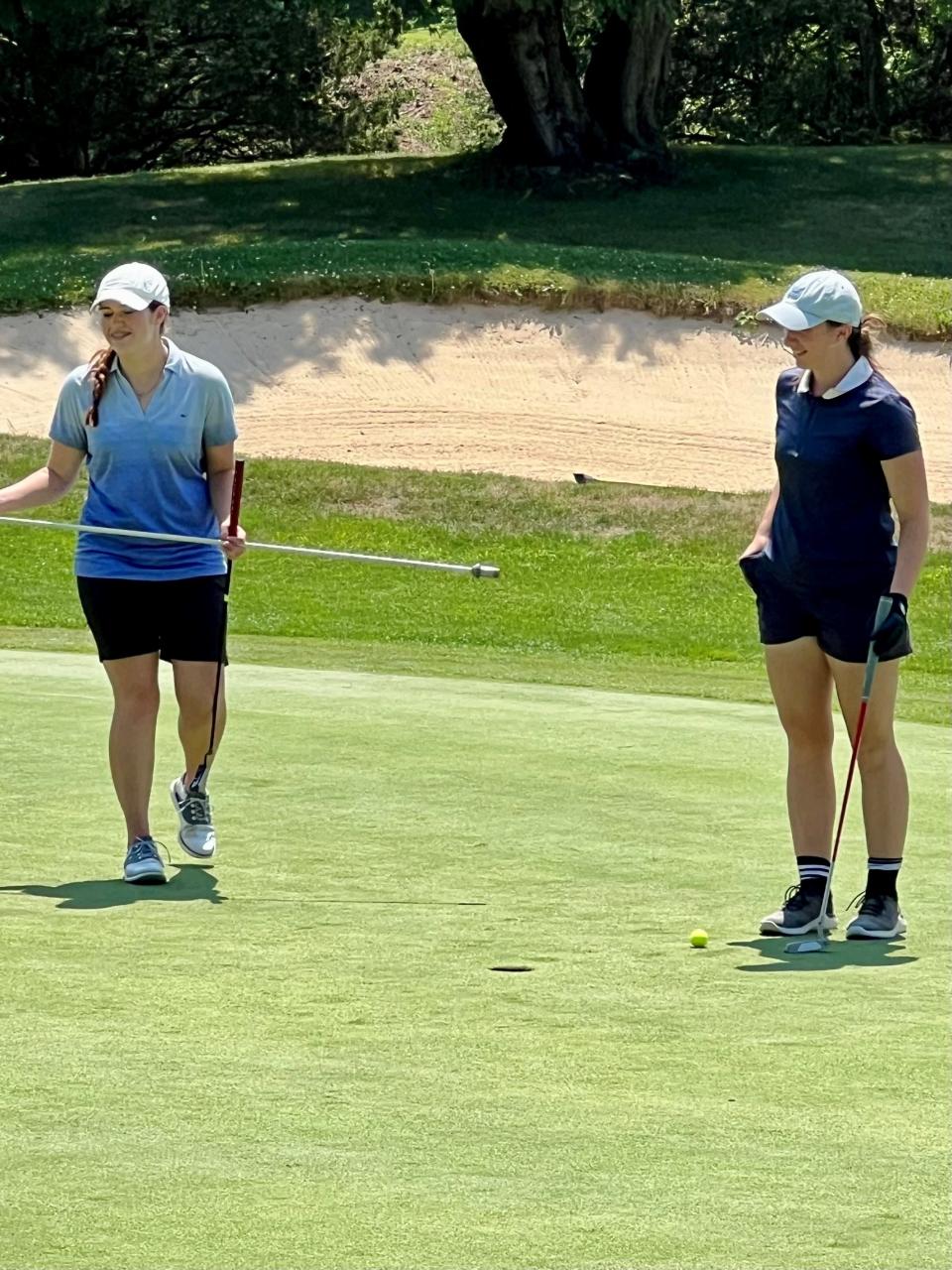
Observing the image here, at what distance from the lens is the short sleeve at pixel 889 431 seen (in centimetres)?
600

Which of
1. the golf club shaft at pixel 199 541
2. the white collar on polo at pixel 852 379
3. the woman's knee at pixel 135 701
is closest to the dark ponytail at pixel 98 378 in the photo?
the golf club shaft at pixel 199 541

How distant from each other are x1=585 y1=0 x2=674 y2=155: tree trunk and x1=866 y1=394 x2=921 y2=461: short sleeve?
2842cm

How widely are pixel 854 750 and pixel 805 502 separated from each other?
0.73 meters

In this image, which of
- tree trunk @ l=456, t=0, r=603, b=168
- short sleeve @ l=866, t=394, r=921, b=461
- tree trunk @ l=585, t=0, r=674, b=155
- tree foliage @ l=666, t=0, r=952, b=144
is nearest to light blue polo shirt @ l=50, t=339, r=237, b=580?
short sleeve @ l=866, t=394, r=921, b=461

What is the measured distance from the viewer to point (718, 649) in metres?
14.6

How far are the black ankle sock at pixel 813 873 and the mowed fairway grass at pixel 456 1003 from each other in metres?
0.20

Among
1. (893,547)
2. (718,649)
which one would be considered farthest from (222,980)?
(718,649)

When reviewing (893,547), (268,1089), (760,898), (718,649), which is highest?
(893,547)

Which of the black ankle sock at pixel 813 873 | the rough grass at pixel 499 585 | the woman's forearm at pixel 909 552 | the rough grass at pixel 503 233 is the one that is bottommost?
the rough grass at pixel 499 585

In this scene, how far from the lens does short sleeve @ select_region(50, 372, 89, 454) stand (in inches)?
273

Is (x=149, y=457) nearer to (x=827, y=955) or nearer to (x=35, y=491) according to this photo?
(x=35, y=491)

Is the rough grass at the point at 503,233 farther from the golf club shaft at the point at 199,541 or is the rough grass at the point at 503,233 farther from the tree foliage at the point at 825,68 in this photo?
the golf club shaft at the point at 199,541

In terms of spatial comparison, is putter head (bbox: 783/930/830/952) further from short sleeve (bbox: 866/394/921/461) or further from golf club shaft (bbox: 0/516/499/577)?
golf club shaft (bbox: 0/516/499/577)

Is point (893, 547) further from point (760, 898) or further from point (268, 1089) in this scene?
point (268, 1089)
